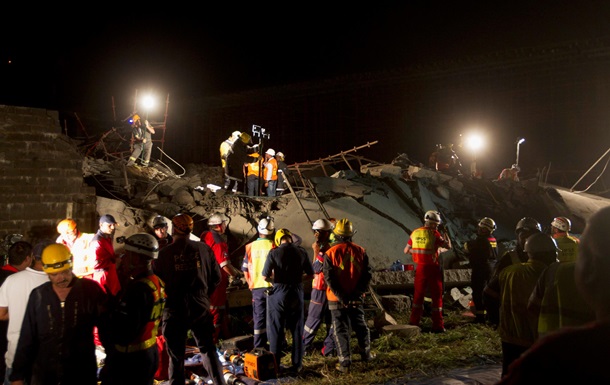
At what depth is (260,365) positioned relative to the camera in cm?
581

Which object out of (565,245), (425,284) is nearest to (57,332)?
(565,245)

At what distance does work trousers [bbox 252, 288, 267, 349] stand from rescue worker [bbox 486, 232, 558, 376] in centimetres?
332

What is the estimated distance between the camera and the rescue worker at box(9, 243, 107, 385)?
3588mm

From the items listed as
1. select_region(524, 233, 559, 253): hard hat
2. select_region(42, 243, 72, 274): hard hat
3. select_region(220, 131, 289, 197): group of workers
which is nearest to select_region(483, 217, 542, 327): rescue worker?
select_region(524, 233, 559, 253): hard hat

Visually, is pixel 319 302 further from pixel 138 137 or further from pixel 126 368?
pixel 138 137

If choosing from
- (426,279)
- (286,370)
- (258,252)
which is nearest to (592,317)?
(286,370)

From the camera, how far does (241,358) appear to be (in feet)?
21.5

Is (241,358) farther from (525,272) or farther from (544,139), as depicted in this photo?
(544,139)

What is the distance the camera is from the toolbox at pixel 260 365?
580 cm

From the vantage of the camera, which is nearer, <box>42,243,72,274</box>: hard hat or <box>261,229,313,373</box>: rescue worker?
<box>42,243,72,274</box>: hard hat

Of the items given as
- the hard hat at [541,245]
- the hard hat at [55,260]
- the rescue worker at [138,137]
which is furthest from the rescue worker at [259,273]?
the rescue worker at [138,137]

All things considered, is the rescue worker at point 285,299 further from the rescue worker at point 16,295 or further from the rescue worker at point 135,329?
the rescue worker at point 16,295

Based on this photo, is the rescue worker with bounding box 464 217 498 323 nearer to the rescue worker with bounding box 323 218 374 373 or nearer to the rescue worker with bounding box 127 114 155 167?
the rescue worker with bounding box 323 218 374 373

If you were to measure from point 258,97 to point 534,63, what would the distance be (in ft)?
45.9
